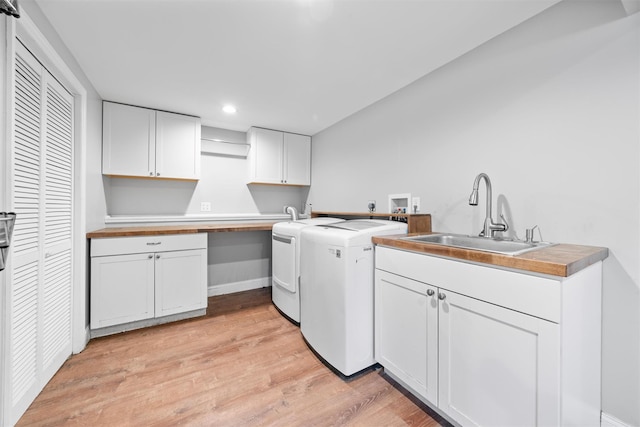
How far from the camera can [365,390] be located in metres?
1.52

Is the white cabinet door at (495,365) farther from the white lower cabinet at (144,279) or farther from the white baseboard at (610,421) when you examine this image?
the white lower cabinet at (144,279)

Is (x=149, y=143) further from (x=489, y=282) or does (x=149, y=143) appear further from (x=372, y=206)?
(x=489, y=282)

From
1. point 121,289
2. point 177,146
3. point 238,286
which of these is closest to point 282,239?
point 238,286

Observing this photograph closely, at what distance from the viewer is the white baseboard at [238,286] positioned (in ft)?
10.4

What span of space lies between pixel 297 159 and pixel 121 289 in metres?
2.41

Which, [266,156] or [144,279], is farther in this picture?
[266,156]

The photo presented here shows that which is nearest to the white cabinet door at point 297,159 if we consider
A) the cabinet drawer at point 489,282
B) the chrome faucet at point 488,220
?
the cabinet drawer at point 489,282

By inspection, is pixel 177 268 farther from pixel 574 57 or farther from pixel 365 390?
pixel 574 57

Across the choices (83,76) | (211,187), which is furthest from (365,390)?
(83,76)

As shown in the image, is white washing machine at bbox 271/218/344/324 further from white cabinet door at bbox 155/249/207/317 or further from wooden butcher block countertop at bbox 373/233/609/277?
wooden butcher block countertop at bbox 373/233/609/277

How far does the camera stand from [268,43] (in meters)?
1.64

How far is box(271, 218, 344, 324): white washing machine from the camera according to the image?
234 centimetres

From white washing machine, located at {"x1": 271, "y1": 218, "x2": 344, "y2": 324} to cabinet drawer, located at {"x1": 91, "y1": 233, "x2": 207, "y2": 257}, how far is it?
0.75 m

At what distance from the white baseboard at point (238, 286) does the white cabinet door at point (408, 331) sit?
7.21 ft
